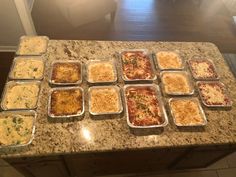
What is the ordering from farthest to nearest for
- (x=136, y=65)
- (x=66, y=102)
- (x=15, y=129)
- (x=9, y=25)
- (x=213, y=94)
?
(x=9, y=25) → (x=136, y=65) → (x=213, y=94) → (x=66, y=102) → (x=15, y=129)

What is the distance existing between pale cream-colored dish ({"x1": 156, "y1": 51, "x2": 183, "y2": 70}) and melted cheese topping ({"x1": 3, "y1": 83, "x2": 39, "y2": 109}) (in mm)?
974

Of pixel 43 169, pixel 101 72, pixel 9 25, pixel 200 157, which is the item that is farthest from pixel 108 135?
pixel 9 25

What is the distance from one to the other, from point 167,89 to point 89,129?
0.64m

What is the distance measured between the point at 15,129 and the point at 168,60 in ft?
4.10

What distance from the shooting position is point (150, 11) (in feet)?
13.0

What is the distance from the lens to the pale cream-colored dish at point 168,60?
1.79 m

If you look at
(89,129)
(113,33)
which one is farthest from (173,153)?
(113,33)

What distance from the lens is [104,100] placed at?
154 cm

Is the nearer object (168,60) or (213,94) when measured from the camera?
(213,94)

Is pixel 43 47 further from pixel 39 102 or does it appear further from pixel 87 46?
pixel 39 102

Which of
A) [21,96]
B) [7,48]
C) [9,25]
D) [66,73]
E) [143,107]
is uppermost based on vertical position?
[9,25]

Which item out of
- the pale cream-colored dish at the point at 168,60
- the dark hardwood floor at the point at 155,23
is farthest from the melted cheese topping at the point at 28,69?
the dark hardwood floor at the point at 155,23

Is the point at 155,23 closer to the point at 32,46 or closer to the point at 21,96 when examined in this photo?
the point at 32,46

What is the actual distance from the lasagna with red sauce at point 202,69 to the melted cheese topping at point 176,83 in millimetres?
103
